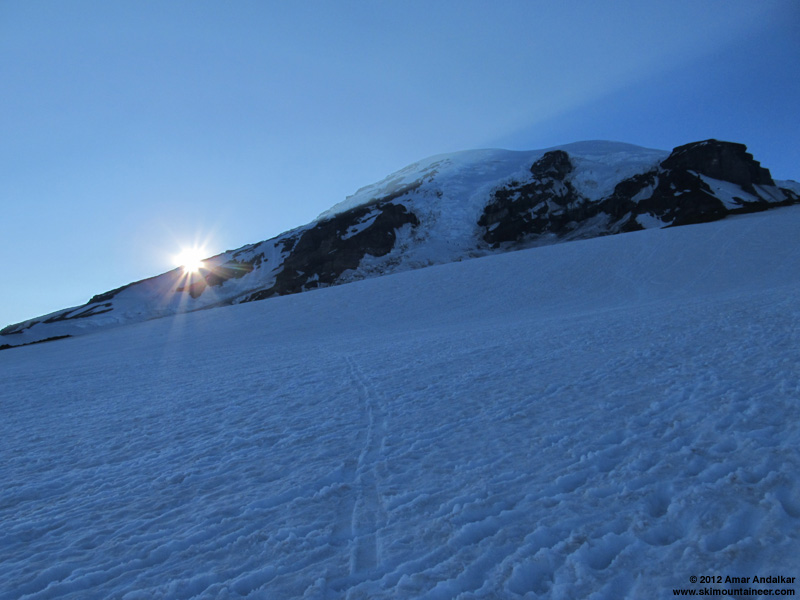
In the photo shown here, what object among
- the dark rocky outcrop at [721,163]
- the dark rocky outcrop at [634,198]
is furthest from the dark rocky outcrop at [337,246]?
the dark rocky outcrop at [721,163]

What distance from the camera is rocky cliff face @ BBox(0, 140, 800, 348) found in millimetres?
68000

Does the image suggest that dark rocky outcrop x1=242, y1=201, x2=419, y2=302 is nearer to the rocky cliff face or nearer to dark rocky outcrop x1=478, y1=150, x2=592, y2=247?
the rocky cliff face

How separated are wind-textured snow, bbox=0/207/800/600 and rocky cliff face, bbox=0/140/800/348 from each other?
58.7 meters

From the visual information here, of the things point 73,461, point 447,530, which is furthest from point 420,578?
point 73,461

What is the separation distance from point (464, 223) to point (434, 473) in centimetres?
7789

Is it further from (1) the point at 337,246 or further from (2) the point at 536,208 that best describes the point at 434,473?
(2) the point at 536,208

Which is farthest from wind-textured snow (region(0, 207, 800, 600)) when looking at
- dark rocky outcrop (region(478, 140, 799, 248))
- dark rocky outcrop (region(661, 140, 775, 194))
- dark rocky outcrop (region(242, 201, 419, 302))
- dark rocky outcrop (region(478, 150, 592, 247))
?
dark rocky outcrop (region(661, 140, 775, 194))

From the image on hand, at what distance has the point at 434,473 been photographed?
196 inches

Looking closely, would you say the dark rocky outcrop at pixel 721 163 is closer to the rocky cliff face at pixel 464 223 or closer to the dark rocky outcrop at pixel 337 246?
the rocky cliff face at pixel 464 223

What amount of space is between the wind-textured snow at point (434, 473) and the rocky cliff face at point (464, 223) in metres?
58.7

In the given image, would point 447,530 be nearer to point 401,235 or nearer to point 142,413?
point 142,413

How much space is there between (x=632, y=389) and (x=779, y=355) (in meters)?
3.00

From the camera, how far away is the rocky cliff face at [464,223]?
68000mm

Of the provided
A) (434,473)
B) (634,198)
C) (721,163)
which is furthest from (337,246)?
(434,473)
